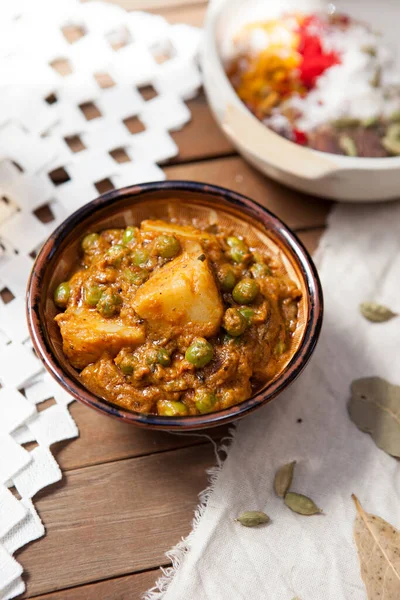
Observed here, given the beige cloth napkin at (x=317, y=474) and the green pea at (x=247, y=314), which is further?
the beige cloth napkin at (x=317, y=474)

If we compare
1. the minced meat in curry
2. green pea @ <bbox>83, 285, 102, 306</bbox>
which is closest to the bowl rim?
the minced meat in curry

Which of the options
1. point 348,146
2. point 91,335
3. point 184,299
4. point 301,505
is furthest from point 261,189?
point 301,505

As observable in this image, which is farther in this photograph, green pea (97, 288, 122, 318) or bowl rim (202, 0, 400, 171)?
bowl rim (202, 0, 400, 171)

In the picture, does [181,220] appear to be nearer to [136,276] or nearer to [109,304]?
[136,276]

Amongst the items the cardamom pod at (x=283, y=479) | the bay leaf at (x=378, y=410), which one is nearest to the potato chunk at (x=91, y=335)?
the cardamom pod at (x=283, y=479)

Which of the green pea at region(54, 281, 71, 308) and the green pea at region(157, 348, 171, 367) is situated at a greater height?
the green pea at region(54, 281, 71, 308)

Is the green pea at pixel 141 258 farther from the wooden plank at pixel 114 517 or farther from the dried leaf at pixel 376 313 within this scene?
the dried leaf at pixel 376 313

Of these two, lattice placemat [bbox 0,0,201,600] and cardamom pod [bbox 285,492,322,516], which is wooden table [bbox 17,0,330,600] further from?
cardamom pod [bbox 285,492,322,516]
